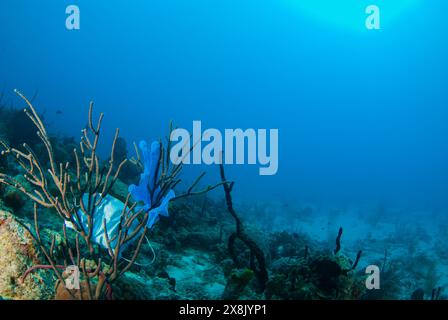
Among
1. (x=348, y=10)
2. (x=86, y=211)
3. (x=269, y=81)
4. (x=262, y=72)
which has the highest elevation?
(x=348, y=10)

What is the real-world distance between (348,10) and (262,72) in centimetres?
4528

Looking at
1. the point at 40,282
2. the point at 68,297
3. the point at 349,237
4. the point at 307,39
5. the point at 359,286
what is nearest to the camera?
the point at 68,297

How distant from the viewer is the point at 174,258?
18.4ft

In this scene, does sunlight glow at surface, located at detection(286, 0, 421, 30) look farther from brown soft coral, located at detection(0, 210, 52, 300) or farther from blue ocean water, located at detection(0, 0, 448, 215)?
brown soft coral, located at detection(0, 210, 52, 300)

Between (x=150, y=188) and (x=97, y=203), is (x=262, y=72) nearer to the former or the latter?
(x=150, y=188)

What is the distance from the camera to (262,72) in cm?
12688

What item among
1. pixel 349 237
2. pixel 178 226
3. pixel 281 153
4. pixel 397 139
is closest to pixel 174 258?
pixel 178 226

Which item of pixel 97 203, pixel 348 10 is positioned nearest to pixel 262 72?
pixel 348 10

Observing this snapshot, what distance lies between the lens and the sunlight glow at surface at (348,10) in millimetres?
77062

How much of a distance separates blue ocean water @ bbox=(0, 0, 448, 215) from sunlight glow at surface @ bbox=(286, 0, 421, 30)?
0.48 metres

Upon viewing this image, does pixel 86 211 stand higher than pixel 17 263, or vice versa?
pixel 86 211

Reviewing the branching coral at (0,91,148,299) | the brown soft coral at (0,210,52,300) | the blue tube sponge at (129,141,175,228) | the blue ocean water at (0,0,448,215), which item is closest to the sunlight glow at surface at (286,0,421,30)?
the blue ocean water at (0,0,448,215)
